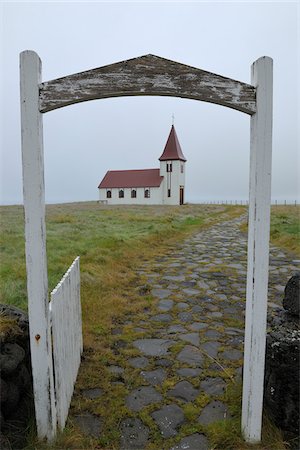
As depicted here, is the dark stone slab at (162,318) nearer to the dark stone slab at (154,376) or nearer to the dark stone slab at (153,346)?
the dark stone slab at (153,346)

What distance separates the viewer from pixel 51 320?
250cm

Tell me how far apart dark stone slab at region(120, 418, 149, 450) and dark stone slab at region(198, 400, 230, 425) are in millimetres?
504

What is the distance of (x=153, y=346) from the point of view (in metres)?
4.01

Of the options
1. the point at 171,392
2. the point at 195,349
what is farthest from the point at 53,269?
the point at 171,392

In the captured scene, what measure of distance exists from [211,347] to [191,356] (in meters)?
0.34

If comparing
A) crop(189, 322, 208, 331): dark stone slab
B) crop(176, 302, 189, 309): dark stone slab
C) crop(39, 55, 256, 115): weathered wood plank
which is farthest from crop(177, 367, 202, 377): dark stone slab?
crop(39, 55, 256, 115): weathered wood plank

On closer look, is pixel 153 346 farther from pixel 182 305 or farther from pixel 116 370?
pixel 182 305

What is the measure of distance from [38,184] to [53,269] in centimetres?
440

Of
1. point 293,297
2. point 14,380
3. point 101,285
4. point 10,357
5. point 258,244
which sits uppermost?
point 258,244

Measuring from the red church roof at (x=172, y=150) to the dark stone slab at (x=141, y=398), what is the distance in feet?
148

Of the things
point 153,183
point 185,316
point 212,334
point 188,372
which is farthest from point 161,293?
point 153,183

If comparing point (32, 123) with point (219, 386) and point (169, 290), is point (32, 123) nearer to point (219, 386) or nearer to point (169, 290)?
point (219, 386)

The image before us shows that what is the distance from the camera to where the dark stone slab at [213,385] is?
3.15m

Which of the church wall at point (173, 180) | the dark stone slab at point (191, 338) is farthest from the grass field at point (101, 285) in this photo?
the church wall at point (173, 180)
